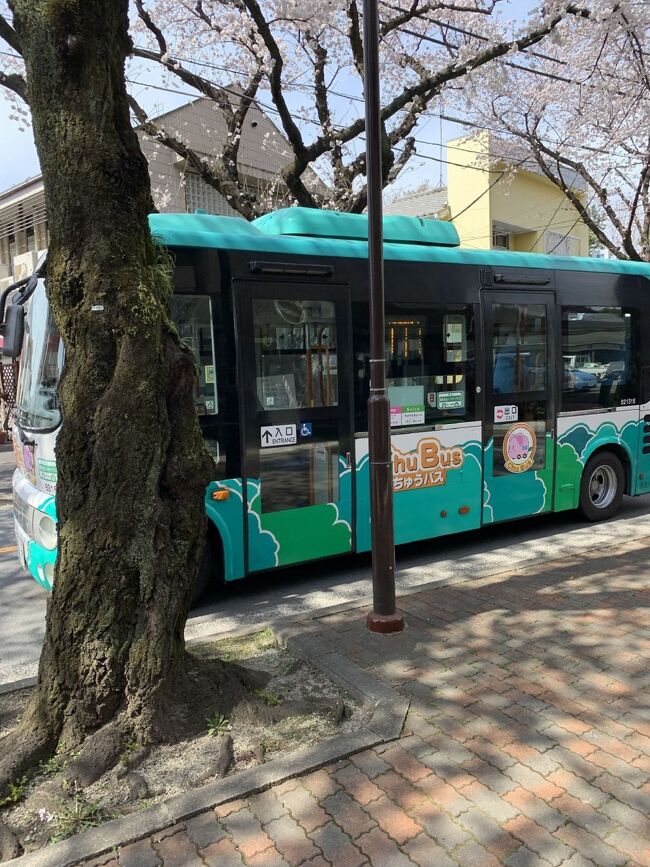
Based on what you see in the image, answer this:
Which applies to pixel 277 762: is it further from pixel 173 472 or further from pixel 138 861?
pixel 173 472

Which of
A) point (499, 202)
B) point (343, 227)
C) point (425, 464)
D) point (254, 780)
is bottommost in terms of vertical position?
point (254, 780)

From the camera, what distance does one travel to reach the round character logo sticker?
7066mm

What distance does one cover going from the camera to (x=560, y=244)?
78.6 feet

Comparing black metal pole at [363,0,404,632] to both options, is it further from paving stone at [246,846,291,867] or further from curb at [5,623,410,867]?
paving stone at [246,846,291,867]

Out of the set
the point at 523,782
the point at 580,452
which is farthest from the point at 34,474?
the point at 580,452

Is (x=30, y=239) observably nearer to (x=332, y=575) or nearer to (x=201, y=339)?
(x=201, y=339)

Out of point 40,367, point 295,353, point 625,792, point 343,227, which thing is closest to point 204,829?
point 625,792

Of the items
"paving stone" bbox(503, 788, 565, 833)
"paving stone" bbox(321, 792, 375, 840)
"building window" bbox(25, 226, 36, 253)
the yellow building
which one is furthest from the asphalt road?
"building window" bbox(25, 226, 36, 253)

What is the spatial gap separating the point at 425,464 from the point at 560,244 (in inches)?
793

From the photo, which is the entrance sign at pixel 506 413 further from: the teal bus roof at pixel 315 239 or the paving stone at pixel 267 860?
the paving stone at pixel 267 860

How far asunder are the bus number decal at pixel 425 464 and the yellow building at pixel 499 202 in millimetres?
13483

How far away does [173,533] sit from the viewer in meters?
3.39

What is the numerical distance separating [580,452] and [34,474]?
566cm

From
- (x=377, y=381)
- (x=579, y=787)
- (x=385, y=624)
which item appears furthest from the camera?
(x=385, y=624)
